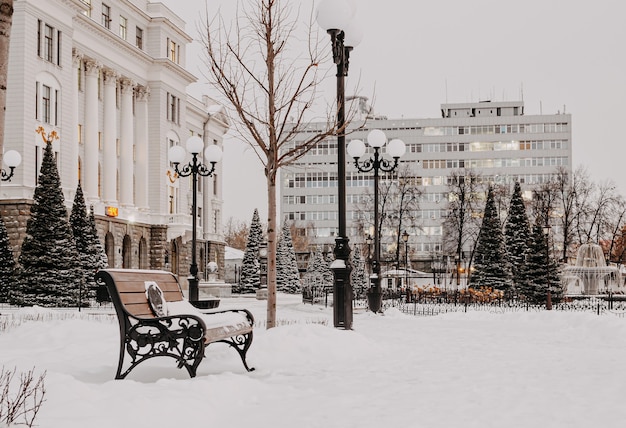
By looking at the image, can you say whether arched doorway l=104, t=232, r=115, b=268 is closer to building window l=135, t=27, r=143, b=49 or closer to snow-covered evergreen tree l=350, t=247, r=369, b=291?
snow-covered evergreen tree l=350, t=247, r=369, b=291

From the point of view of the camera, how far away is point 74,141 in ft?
143

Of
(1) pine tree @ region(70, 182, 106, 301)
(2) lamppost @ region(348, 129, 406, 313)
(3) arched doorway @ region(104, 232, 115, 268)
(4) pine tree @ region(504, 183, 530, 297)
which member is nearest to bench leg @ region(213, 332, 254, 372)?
(2) lamppost @ region(348, 129, 406, 313)

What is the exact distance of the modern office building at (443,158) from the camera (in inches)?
4697

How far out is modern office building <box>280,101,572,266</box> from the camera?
119312 mm

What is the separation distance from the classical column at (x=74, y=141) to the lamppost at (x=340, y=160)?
107 ft

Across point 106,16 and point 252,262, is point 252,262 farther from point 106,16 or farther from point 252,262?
point 106,16

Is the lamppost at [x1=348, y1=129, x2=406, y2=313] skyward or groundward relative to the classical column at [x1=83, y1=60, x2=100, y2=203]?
groundward

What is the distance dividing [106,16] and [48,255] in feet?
83.6

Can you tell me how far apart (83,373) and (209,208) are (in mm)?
64499

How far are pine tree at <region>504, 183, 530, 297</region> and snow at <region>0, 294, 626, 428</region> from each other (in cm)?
2142

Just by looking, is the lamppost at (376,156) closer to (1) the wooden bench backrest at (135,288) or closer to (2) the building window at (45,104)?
(1) the wooden bench backrest at (135,288)

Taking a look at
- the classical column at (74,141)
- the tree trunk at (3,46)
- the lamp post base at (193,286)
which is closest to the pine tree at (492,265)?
the lamp post base at (193,286)

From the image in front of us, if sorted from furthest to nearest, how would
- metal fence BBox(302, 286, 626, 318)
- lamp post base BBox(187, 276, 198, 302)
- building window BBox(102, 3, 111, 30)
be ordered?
building window BBox(102, 3, 111, 30)
metal fence BBox(302, 286, 626, 318)
lamp post base BBox(187, 276, 198, 302)

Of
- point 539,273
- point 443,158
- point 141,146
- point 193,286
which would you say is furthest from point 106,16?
point 443,158
